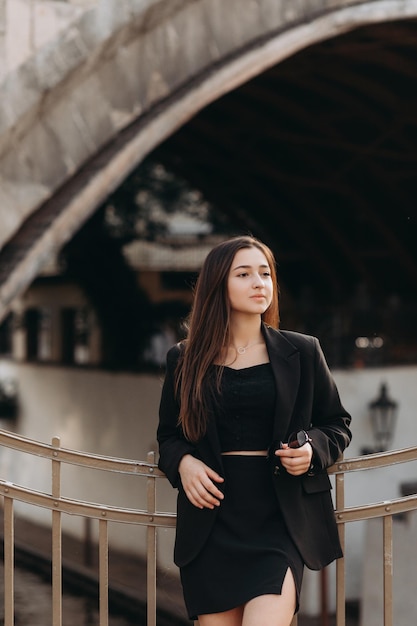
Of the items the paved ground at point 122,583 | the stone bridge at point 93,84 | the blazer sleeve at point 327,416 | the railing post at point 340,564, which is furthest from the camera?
the paved ground at point 122,583

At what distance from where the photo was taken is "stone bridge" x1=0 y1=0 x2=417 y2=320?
827 centimetres

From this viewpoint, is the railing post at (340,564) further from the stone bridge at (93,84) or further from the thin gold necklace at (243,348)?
the stone bridge at (93,84)

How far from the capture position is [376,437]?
55.0 feet

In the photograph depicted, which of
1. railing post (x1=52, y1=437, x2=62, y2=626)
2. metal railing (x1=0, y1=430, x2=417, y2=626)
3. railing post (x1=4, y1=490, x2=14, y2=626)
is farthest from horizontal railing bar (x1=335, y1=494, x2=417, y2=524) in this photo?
railing post (x1=4, y1=490, x2=14, y2=626)

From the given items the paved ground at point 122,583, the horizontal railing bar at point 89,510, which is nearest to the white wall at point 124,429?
the paved ground at point 122,583

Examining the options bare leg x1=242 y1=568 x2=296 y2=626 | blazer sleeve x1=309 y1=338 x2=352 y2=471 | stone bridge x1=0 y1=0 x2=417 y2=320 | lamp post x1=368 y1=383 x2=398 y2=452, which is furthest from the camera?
lamp post x1=368 y1=383 x2=398 y2=452

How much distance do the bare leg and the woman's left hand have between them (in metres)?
0.29

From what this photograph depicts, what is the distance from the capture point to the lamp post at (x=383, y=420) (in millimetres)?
A: 16750

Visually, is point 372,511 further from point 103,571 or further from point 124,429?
point 124,429

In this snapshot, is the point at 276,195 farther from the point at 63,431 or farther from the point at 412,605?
the point at 412,605

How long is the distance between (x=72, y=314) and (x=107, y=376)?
398 cm

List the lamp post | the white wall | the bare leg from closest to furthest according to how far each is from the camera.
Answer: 1. the bare leg
2. the lamp post
3. the white wall

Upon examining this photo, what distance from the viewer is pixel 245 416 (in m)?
3.05

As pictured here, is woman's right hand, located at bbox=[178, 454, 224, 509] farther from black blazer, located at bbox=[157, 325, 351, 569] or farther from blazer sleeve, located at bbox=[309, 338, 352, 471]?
blazer sleeve, located at bbox=[309, 338, 352, 471]
